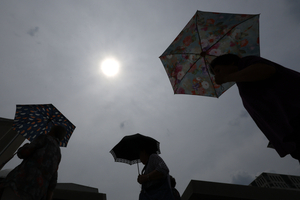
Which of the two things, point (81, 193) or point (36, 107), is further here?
point (36, 107)

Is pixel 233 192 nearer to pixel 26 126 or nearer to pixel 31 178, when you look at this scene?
pixel 31 178

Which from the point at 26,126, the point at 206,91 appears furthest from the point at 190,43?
the point at 26,126

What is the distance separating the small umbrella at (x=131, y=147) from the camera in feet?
14.1

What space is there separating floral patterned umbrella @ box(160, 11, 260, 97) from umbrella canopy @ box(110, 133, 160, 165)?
1.52 m

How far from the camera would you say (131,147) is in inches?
186

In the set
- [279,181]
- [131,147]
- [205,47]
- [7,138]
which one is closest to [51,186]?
[131,147]

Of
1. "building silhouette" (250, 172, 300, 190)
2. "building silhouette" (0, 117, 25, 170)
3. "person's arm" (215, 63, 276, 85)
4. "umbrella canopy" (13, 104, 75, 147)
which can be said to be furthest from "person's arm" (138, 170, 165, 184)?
"building silhouette" (250, 172, 300, 190)

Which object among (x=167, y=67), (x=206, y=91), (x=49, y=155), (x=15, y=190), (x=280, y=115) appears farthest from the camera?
(x=167, y=67)

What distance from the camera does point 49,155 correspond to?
108 inches

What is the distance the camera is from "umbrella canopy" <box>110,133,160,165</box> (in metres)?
4.31

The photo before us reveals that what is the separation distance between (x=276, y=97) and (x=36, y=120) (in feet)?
17.0

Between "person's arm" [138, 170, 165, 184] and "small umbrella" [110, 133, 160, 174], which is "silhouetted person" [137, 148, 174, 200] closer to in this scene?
"person's arm" [138, 170, 165, 184]

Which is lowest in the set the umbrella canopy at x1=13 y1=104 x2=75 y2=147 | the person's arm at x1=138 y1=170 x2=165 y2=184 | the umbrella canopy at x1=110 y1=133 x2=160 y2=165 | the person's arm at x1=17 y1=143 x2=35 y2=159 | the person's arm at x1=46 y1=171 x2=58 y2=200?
the person's arm at x1=46 y1=171 x2=58 y2=200

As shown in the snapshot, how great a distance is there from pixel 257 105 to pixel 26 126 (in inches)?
199
